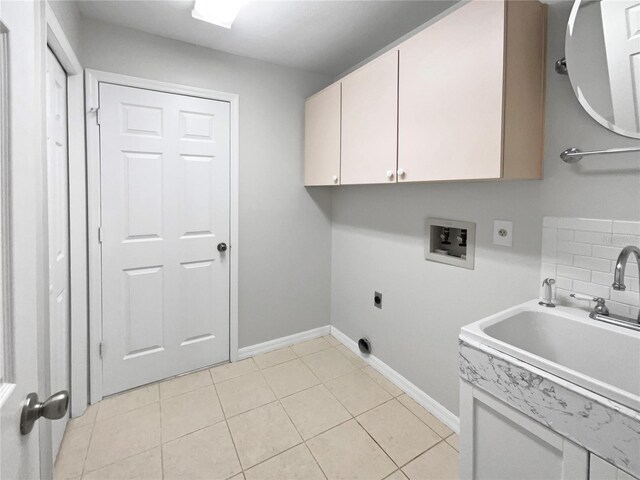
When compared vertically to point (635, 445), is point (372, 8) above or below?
above

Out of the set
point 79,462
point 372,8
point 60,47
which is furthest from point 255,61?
point 79,462

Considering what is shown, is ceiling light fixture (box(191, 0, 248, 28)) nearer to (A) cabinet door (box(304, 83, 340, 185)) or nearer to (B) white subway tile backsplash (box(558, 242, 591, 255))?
(A) cabinet door (box(304, 83, 340, 185))

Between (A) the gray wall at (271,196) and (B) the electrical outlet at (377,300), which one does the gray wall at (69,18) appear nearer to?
(A) the gray wall at (271,196)

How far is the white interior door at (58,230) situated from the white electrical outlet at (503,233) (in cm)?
206

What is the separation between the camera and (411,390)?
203 cm

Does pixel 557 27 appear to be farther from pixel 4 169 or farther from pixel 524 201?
pixel 4 169

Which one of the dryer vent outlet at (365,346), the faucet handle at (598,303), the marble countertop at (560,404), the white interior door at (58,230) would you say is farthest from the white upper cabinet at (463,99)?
the white interior door at (58,230)

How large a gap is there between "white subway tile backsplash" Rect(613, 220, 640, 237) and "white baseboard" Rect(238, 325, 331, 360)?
7.25ft

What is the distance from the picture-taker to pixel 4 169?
1.53 feet

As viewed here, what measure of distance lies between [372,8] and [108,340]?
252cm

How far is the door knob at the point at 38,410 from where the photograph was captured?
1.74 feet

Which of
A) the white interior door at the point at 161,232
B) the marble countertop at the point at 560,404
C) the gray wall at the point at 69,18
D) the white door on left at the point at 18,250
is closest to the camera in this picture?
the white door on left at the point at 18,250

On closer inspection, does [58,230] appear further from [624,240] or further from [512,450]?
[624,240]

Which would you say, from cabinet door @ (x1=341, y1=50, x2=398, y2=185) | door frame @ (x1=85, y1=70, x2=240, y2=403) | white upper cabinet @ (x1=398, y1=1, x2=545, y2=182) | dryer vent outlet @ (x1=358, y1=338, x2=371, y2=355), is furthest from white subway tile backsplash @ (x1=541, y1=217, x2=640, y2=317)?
door frame @ (x1=85, y1=70, x2=240, y2=403)
